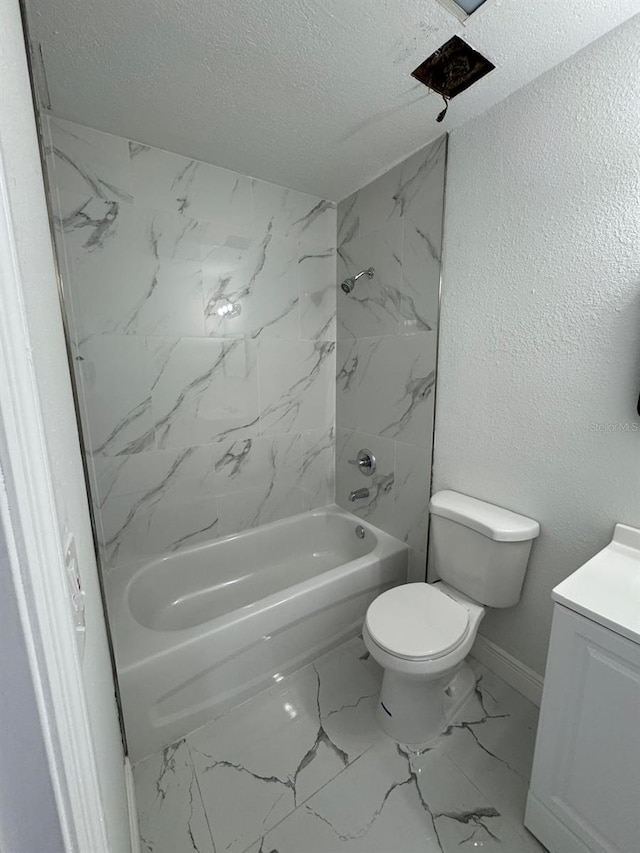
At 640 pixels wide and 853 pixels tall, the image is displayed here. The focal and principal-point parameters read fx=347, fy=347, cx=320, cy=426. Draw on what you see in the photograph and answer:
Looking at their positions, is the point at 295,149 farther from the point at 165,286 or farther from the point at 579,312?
the point at 579,312

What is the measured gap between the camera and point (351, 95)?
1.25 m

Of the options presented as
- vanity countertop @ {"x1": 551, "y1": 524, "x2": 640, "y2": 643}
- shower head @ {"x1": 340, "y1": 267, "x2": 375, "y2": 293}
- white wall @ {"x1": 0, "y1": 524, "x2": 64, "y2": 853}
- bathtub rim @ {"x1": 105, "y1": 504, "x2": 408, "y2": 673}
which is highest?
shower head @ {"x1": 340, "y1": 267, "x2": 375, "y2": 293}

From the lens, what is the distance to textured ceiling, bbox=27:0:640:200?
3.16 ft

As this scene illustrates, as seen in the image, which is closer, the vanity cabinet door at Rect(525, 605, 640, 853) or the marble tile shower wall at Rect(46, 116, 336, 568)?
the vanity cabinet door at Rect(525, 605, 640, 853)

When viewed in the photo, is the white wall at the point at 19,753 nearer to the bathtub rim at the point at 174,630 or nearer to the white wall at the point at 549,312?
the bathtub rim at the point at 174,630

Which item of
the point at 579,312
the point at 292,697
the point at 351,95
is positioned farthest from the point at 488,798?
the point at 351,95

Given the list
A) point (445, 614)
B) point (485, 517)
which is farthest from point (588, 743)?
point (485, 517)

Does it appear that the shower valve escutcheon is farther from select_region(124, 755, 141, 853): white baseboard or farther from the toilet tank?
select_region(124, 755, 141, 853): white baseboard

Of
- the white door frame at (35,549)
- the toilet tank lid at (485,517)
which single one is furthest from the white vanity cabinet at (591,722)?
the white door frame at (35,549)

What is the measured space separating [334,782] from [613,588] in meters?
1.06

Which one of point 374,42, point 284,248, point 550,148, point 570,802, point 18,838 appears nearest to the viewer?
point 18,838

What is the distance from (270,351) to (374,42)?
1.27 m

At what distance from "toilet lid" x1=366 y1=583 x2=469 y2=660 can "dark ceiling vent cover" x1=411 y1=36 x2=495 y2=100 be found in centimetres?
188

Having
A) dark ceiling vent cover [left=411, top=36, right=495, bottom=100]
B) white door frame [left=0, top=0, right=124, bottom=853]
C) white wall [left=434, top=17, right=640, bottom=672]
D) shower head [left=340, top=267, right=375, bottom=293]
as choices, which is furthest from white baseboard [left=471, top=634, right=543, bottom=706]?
dark ceiling vent cover [left=411, top=36, right=495, bottom=100]
